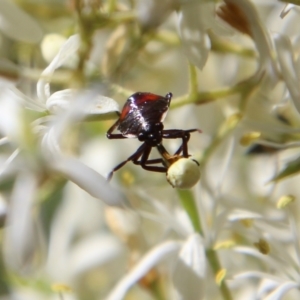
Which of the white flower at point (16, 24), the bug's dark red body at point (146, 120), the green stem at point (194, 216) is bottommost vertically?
the green stem at point (194, 216)

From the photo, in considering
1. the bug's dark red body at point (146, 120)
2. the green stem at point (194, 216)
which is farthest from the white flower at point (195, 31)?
the green stem at point (194, 216)

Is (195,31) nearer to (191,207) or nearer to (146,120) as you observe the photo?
(146,120)

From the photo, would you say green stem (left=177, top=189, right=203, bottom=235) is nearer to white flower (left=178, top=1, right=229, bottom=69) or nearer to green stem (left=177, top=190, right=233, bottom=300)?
green stem (left=177, top=190, right=233, bottom=300)

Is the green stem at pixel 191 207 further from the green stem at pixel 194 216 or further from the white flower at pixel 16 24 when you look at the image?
the white flower at pixel 16 24

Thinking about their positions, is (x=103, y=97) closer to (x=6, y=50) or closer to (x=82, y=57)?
(x=82, y=57)

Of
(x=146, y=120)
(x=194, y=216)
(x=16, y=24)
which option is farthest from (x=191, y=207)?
(x=16, y=24)

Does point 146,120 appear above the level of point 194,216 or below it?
above

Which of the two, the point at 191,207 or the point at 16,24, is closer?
the point at 16,24

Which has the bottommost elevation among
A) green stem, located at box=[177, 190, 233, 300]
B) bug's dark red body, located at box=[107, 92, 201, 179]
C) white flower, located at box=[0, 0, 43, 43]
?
green stem, located at box=[177, 190, 233, 300]

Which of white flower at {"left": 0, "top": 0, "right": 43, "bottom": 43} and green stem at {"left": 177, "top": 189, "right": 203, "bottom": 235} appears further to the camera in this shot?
green stem at {"left": 177, "top": 189, "right": 203, "bottom": 235}

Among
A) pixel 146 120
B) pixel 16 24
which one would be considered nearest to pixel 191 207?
pixel 146 120

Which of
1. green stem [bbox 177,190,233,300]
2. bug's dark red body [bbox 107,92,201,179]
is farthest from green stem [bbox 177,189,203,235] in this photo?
bug's dark red body [bbox 107,92,201,179]

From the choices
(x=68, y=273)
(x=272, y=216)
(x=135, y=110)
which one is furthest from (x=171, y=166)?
(x=68, y=273)
